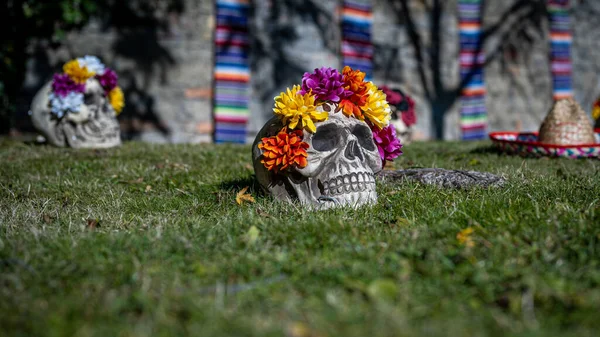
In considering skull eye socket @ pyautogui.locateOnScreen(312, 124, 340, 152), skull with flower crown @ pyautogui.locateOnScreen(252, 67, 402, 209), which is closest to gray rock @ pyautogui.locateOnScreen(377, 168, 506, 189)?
skull with flower crown @ pyautogui.locateOnScreen(252, 67, 402, 209)

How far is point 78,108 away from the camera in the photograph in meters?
6.66

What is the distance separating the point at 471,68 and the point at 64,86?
724cm

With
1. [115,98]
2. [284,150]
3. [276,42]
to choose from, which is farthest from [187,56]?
[284,150]

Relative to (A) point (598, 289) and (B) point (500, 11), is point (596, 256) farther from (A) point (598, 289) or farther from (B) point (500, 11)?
(B) point (500, 11)

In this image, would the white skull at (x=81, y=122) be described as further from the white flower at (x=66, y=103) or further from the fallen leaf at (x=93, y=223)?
the fallen leaf at (x=93, y=223)

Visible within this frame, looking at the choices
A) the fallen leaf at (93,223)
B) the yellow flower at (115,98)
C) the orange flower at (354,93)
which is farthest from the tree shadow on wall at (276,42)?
the fallen leaf at (93,223)

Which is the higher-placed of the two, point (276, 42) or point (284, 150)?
point (276, 42)

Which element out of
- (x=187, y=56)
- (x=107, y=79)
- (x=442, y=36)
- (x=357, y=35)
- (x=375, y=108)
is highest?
(x=442, y=36)

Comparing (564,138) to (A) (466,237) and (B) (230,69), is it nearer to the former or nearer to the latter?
(A) (466,237)

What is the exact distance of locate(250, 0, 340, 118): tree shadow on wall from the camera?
352 inches

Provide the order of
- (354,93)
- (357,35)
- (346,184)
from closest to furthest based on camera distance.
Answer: (346,184) < (354,93) < (357,35)

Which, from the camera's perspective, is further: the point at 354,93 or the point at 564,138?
the point at 564,138

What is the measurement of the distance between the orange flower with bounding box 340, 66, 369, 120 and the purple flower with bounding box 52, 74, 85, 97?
423cm

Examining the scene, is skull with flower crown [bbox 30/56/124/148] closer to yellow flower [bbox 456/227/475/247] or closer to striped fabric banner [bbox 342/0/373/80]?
striped fabric banner [bbox 342/0/373/80]
